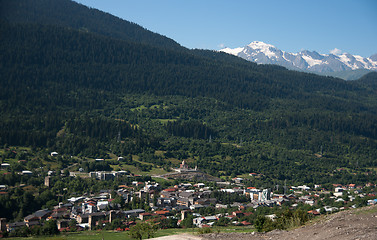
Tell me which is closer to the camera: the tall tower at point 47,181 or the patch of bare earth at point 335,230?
the patch of bare earth at point 335,230

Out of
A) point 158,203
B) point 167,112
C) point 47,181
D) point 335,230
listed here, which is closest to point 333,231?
point 335,230

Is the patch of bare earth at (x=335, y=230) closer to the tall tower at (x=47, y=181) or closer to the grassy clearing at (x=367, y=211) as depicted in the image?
the grassy clearing at (x=367, y=211)

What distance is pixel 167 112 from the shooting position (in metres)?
137

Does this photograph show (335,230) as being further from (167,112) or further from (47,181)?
(167,112)

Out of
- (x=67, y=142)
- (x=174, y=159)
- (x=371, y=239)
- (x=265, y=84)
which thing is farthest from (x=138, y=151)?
(x=265, y=84)

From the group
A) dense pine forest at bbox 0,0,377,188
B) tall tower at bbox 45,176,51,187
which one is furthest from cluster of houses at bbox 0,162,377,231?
dense pine forest at bbox 0,0,377,188

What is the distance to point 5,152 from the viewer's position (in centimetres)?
8138

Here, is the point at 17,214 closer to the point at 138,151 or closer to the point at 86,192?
the point at 86,192

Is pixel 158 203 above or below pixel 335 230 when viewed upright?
below

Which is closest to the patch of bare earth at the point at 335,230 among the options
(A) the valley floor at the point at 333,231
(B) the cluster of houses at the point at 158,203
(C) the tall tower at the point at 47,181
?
(A) the valley floor at the point at 333,231

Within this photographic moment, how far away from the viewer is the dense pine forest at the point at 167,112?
9600 centimetres

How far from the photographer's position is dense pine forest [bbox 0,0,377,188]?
315ft

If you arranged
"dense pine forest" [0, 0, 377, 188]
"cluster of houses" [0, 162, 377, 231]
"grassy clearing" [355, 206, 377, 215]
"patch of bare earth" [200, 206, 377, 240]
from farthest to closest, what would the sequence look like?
"dense pine forest" [0, 0, 377, 188] < "cluster of houses" [0, 162, 377, 231] < "grassy clearing" [355, 206, 377, 215] < "patch of bare earth" [200, 206, 377, 240]

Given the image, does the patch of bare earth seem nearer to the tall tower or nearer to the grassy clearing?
the grassy clearing
